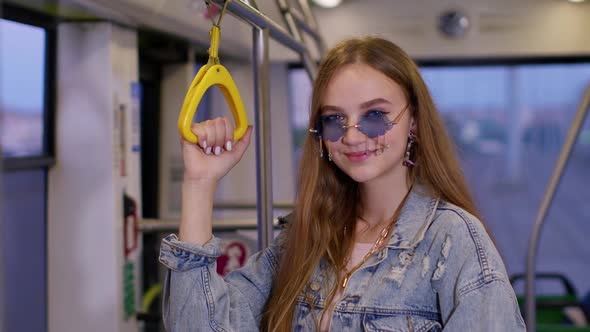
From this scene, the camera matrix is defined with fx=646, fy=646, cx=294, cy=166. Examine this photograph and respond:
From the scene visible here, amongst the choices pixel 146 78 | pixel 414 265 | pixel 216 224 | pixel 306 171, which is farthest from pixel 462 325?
pixel 146 78

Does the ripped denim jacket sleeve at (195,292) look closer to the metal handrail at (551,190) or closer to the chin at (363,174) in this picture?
the chin at (363,174)

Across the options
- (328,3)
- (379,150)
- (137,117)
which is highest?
(328,3)

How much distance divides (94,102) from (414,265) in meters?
1.73

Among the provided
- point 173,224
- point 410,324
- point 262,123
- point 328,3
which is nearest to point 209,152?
point 262,123

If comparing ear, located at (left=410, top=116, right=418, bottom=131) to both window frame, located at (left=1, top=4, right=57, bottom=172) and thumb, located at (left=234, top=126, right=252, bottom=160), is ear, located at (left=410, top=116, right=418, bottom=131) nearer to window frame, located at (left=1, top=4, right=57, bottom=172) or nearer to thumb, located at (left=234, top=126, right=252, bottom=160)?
thumb, located at (left=234, top=126, right=252, bottom=160)

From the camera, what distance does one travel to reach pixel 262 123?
1786mm

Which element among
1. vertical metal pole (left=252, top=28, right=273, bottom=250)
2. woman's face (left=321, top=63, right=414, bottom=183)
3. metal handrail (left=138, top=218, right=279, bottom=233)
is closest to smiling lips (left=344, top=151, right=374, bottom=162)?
woman's face (left=321, top=63, right=414, bottom=183)

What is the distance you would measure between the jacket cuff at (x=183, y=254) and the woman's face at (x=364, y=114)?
0.38 metres

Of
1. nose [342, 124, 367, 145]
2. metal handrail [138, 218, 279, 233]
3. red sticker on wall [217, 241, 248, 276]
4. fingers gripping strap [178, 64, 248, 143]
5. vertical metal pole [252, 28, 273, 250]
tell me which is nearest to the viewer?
fingers gripping strap [178, 64, 248, 143]

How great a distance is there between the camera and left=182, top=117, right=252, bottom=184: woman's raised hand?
4.40 ft

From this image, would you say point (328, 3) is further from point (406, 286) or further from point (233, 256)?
point (406, 286)

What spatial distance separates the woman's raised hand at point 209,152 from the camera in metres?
1.34

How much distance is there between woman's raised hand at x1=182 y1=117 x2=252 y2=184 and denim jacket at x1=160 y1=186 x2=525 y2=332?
0.49ft

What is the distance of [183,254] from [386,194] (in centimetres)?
53
